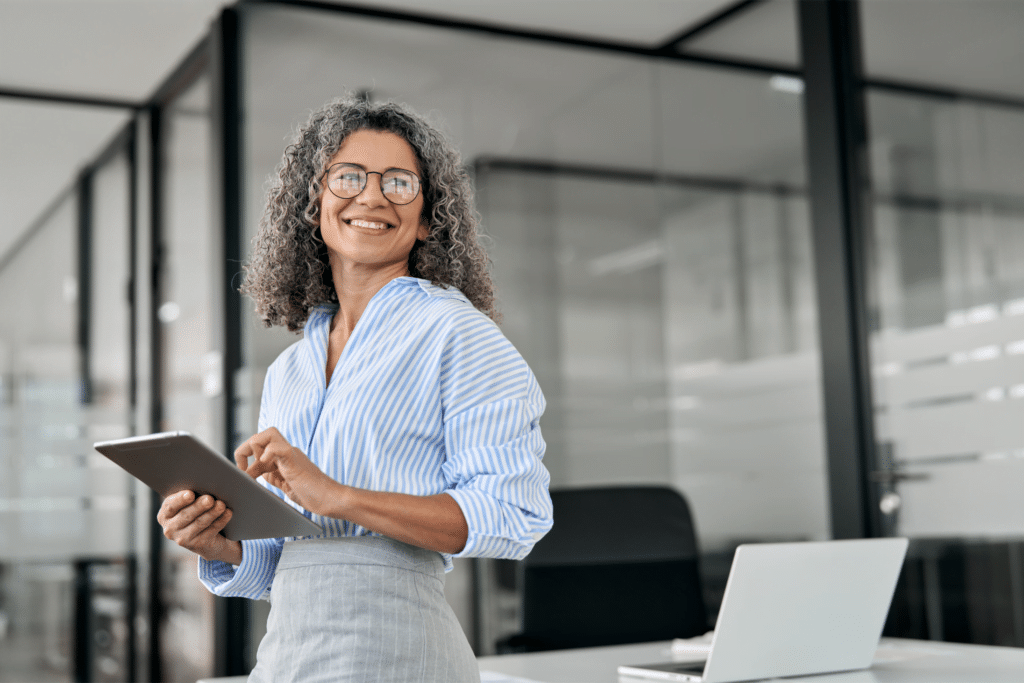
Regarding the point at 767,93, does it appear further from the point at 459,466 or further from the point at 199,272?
the point at 459,466

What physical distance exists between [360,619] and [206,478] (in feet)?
0.72

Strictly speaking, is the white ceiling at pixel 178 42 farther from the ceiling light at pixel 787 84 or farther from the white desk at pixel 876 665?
the white desk at pixel 876 665

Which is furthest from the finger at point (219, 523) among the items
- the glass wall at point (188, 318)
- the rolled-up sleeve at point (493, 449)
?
the glass wall at point (188, 318)

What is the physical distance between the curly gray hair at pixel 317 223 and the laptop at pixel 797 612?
1.91 feet

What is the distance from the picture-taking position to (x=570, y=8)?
13.6ft

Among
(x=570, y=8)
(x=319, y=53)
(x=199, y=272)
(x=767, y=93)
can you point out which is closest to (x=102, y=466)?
→ (x=199, y=272)

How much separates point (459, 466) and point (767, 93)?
9.90 feet

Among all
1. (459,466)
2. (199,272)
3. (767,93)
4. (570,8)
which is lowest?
(459,466)

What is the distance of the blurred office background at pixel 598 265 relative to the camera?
3.13 meters

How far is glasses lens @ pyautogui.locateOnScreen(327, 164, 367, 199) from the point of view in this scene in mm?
1385

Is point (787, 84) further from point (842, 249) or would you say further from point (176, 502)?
point (176, 502)

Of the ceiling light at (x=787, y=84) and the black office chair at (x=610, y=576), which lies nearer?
the black office chair at (x=610, y=576)

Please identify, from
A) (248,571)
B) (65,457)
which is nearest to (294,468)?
(248,571)

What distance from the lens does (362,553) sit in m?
1.24
